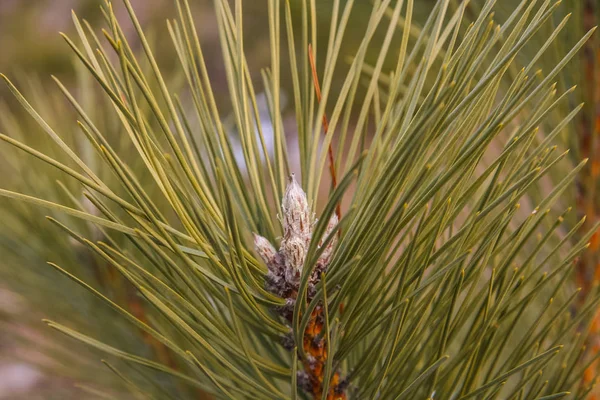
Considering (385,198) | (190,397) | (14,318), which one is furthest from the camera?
(14,318)

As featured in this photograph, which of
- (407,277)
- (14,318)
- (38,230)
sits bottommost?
(14,318)

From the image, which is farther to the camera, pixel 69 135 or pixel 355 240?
pixel 69 135

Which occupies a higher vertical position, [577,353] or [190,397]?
[577,353]

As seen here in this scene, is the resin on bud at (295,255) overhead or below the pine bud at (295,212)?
below

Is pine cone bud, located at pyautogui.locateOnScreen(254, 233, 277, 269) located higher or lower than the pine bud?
lower

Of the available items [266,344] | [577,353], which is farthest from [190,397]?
[577,353]

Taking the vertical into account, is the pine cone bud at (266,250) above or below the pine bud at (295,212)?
below

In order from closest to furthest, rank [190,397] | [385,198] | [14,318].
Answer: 1. [385,198]
2. [190,397]
3. [14,318]

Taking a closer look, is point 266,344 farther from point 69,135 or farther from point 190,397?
point 69,135
